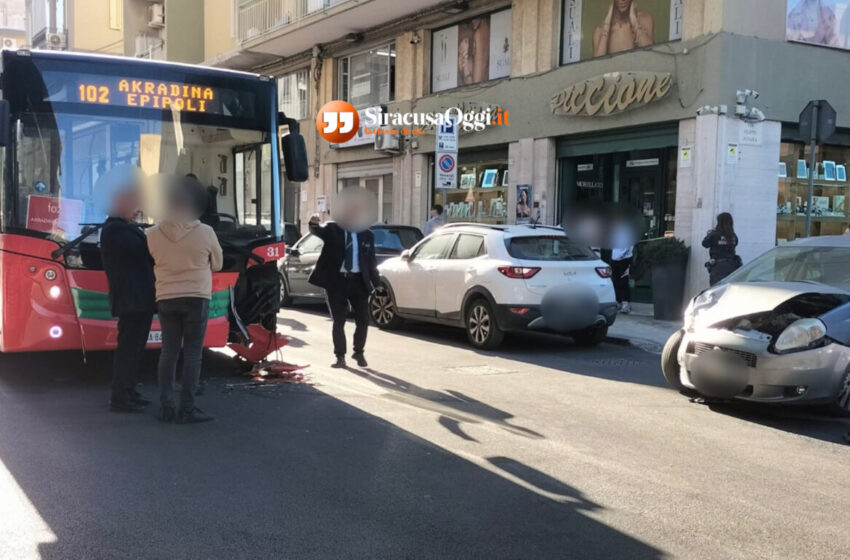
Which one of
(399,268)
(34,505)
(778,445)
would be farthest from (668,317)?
(34,505)

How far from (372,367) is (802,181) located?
10.0m

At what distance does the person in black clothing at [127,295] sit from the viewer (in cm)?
634

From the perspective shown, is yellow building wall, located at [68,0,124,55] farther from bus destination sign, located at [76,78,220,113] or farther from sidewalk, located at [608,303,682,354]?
bus destination sign, located at [76,78,220,113]

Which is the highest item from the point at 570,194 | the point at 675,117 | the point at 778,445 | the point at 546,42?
the point at 546,42

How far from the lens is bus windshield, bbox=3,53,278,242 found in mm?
7039

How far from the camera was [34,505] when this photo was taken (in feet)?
14.2

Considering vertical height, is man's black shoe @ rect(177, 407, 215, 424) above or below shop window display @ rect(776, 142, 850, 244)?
below

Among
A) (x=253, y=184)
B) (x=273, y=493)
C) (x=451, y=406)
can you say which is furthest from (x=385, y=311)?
(x=273, y=493)

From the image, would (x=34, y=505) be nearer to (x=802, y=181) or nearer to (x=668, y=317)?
(x=668, y=317)

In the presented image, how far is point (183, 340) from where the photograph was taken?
6285 millimetres

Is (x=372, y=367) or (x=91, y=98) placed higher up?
(x=91, y=98)

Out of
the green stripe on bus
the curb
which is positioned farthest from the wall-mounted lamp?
the green stripe on bus

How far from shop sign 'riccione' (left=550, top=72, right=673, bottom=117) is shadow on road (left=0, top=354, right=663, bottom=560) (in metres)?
10.2

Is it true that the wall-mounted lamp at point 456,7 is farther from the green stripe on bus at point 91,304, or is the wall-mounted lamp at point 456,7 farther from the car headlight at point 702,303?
the green stripe on bus at point 91,304
